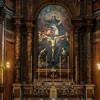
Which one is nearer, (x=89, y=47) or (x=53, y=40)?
(x=89, y=47)

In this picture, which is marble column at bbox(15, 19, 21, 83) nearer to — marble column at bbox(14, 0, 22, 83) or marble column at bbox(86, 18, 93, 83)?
marble column at bbox(14, 0, 22, 83)

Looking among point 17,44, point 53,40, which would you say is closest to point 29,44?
point 17,44

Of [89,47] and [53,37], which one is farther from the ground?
[53,37]

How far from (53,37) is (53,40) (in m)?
0.20

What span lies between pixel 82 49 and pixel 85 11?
7.95 feet

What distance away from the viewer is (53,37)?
2330cm

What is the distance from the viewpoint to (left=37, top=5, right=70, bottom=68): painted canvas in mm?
23078

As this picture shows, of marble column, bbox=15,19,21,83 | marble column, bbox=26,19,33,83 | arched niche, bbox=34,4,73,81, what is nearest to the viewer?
marble column, bbox=15,19,21,83

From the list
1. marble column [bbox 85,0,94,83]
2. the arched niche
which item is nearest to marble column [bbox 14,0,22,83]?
the arched niche

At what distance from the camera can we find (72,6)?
23438 mm

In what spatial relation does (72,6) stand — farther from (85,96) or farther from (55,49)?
(85,96)

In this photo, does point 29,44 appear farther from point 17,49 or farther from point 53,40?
point 53,40

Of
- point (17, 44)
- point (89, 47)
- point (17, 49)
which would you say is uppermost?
point (17, 44)

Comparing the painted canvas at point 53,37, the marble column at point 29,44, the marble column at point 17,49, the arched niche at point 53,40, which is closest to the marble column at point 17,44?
the marble column at point 17,49
